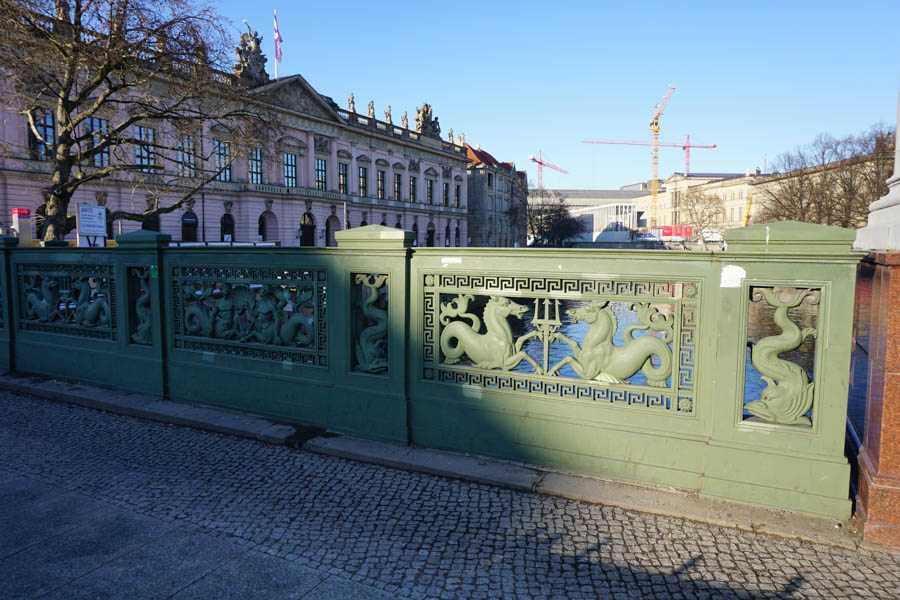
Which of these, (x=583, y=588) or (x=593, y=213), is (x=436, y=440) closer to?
(x=583, y=588)

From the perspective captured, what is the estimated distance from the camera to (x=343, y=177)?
224ft

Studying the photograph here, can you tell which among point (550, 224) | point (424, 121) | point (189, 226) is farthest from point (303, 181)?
point (550, 224)

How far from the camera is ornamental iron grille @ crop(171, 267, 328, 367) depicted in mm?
6094

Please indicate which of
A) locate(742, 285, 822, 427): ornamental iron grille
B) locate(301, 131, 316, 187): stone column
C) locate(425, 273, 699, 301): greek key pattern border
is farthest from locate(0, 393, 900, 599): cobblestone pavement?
locate(301, 131, 316, 187): stone column

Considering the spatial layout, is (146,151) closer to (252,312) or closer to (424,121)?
(252,312)

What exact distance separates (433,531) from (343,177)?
6733 centimetres

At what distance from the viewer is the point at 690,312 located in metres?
4.48

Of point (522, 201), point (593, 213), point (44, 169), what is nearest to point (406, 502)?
point (44, 169)

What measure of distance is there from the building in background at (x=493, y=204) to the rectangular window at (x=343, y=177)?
33.0 meters

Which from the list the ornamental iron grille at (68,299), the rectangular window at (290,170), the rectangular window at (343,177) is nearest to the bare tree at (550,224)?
the rectangular window at (343,177)

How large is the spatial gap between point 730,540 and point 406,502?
7.35 ft

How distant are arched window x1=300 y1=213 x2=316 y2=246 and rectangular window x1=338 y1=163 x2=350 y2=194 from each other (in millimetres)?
6805

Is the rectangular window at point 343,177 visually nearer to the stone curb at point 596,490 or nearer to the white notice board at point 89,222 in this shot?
the white notice board at point 89,222

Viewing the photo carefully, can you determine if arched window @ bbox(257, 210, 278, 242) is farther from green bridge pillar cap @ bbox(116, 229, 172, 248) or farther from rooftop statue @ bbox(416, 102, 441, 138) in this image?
green bridge pillar cap @ bbox(116, 229, 172, 248)
